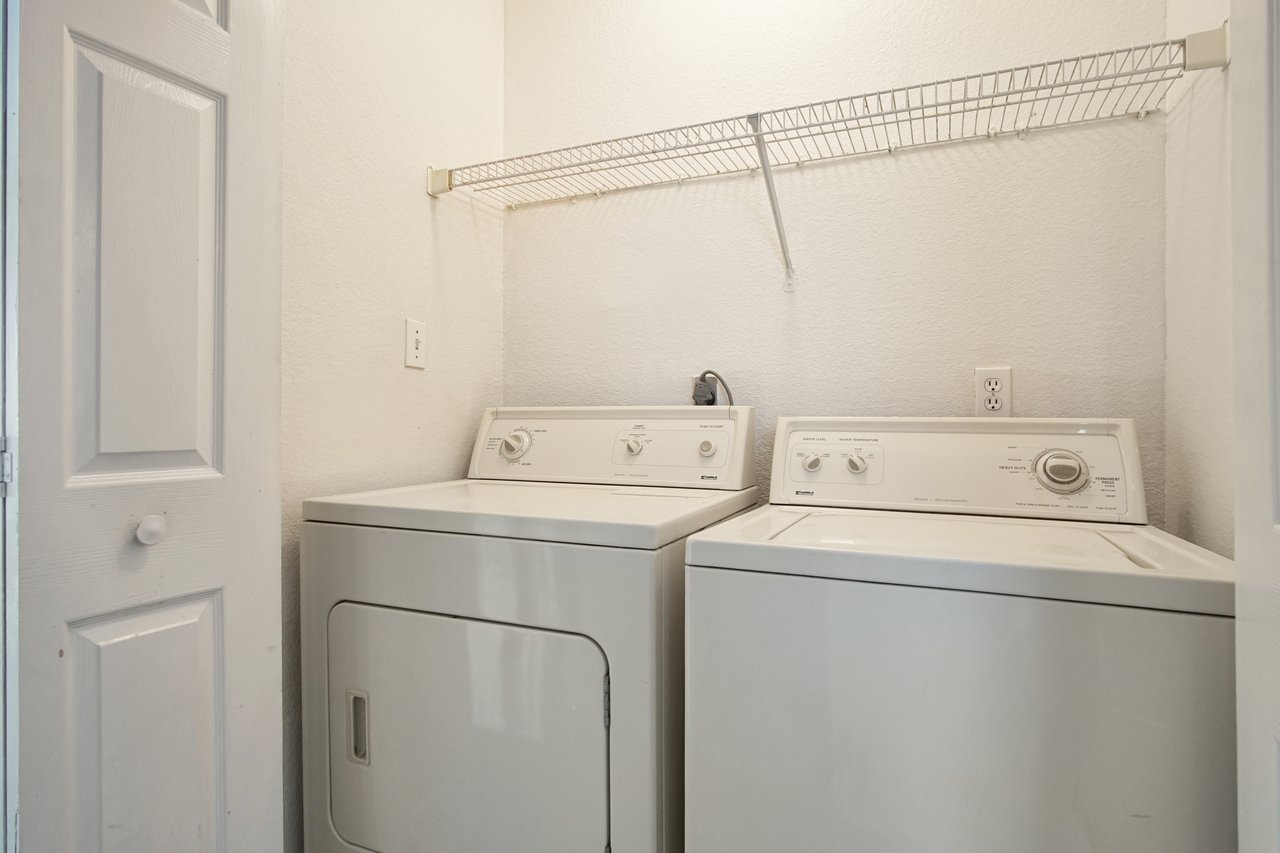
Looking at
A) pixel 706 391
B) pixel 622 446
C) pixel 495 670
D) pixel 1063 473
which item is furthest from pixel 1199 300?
pixel 495 670

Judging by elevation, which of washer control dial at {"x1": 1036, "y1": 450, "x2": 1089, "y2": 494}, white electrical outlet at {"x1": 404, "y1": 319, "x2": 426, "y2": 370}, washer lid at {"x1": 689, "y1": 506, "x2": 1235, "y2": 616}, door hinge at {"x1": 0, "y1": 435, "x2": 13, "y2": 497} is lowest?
washer lid at {"x1": 689, "y1": 506, "x2": 1235, "y2": 616}

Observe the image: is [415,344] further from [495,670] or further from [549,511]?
[495,670]

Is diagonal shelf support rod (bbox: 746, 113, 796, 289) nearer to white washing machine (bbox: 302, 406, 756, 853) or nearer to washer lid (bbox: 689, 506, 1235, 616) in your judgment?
white washing machine (bbox: 302, 406, 756, 853)

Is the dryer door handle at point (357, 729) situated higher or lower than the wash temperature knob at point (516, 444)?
lower

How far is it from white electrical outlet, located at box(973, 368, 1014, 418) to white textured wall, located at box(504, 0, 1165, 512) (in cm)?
3

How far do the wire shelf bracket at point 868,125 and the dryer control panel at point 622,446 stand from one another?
43cm

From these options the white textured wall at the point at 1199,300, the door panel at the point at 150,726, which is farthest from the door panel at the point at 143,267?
the white textured wall at the point at 1199,300

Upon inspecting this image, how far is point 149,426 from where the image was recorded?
2.99 ft

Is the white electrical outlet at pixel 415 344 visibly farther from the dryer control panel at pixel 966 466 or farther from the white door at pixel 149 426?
the dryer control panel at pixel 966 466

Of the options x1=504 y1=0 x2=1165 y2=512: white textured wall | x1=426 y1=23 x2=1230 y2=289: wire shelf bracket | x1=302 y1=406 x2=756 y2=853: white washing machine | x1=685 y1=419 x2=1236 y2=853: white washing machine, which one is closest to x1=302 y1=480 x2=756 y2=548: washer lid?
x1=302 y1=406 x2=756 y2=853: white washing machine

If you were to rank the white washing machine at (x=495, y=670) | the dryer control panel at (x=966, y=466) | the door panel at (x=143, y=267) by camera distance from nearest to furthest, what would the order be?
the door panel at (x=143, y=267) < the white washing machine at (x=495, y=670) < the dryer control panel at (x=966, y=466)

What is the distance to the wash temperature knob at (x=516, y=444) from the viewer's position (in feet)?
5.52

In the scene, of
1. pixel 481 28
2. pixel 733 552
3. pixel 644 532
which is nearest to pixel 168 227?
pixel 644 532

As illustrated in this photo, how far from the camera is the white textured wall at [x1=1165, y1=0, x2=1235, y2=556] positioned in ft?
3.39
